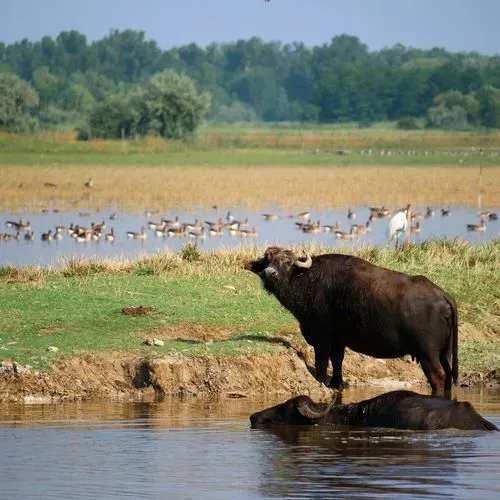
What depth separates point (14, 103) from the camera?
8600 centimetres

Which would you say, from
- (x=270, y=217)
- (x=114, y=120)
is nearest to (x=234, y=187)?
(x=270, y=217)

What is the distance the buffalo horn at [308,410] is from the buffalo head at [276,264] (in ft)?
6.55

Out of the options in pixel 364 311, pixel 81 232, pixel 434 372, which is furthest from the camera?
pixel 81 232

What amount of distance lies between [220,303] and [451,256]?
13.5 feet

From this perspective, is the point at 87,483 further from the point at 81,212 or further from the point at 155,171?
the point at 155,171

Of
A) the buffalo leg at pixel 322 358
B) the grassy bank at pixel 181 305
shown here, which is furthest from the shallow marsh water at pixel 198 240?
the buffalo leg at pixel 322 358

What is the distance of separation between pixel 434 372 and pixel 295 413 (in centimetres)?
165

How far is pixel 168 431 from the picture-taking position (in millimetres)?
12141

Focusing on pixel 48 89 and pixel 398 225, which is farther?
pixel 48 89

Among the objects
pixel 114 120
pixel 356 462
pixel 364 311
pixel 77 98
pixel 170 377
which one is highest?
pixel 364 311

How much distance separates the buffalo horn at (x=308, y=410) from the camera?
1225cm

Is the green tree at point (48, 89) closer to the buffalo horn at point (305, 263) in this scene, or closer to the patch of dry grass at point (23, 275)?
the patch of dry grass at point (23, 275)

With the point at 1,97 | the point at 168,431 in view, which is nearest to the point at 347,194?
the point at 168,431

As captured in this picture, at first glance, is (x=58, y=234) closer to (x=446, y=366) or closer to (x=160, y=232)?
(x=160, y=232)
